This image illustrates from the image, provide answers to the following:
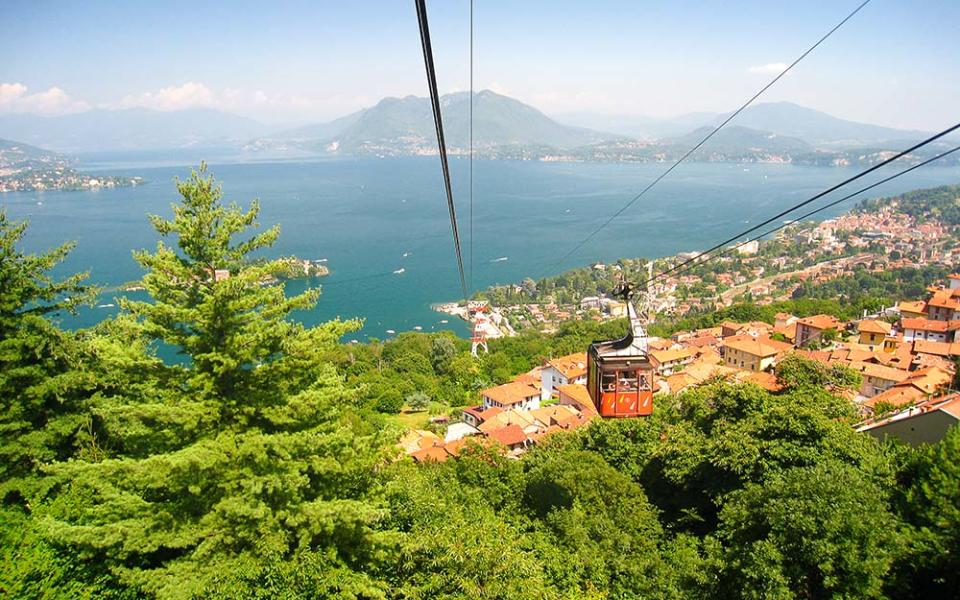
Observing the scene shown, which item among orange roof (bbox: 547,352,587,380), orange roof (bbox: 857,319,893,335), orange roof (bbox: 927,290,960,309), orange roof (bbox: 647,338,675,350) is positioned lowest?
orange roof (bbox: 647,338,675,350)

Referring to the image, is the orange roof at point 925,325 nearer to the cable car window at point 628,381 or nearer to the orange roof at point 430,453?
the orange roof at point 430,453

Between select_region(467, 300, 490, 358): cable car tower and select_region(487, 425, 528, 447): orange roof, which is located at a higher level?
select_region(487, 425, 528, 447): orange roof

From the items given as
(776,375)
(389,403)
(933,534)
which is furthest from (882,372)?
(389,403)

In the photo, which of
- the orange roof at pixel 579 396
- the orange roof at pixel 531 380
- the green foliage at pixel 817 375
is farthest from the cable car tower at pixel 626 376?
the orange roof at pixel 531 380

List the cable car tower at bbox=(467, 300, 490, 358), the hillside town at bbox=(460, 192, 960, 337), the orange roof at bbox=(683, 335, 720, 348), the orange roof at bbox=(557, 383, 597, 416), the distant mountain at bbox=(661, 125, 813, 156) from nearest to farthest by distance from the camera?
1. the orange roof at bbox=(557, 383, 597, 416)
2. the orange roof at bbox=(683, 335, 720, 348)
3. the cable car tower at bbox=(467, 300, 490, 358)
4. the hillside town at bbox=(460, 192, 960, 337)
5. the distant mountain at bbox=(661, 125, 813, 156)

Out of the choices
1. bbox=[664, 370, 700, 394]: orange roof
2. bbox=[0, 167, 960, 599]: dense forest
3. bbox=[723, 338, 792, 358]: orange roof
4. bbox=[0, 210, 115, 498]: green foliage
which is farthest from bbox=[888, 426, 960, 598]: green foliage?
bbox=[723, 338, 792, 358]: orange roof

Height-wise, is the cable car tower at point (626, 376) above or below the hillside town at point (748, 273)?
above

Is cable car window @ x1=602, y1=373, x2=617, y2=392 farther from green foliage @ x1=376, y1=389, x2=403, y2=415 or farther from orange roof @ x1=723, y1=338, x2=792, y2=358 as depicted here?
orange roof @ x1=723, y1=338, x2=792, y2=358

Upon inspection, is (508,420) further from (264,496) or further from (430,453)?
(264,496)
